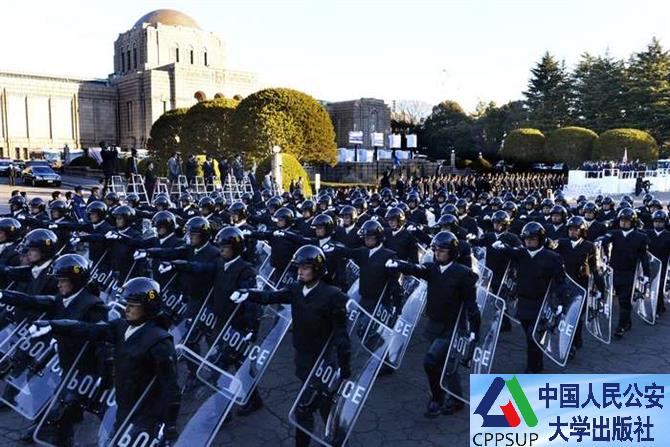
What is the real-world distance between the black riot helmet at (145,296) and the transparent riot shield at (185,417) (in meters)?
0.53

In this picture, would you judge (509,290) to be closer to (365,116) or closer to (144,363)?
(144,363)

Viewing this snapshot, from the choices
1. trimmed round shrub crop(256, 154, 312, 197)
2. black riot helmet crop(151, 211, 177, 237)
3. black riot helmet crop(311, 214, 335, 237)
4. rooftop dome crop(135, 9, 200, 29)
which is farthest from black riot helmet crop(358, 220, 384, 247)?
rooftop dome crop(135, 9, 200, 29)

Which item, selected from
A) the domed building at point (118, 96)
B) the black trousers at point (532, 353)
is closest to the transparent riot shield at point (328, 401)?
the black trousers at point (532, 353)

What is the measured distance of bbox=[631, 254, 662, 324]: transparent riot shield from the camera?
407 inches

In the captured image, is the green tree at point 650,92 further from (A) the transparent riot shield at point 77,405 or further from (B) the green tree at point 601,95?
(A) the transparent riot shield at point 77,405

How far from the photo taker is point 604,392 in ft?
15.9

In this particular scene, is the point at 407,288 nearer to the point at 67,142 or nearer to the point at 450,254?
the point at 450,254

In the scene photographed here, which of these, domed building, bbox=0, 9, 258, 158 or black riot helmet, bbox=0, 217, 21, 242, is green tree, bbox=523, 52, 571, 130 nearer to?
domed building, bbox=0, 9, 258, 158

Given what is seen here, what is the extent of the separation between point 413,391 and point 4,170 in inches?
1717

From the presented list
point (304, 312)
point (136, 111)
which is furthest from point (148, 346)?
point (136, 111)

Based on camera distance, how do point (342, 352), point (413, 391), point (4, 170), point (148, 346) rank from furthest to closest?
point (4, 170), point (413, 391), point (342, 352), point (148, 346)

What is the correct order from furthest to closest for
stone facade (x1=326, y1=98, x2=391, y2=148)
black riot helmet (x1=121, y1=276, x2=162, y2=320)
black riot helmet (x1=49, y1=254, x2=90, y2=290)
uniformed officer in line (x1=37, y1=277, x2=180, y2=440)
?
stone facade (x1=326, y1=98, x2=391, y2=148) < black riot helmet (x1=49, y1=254, x2=90, y2=290) < black riot helmet (x1=121, y1=276, x2=162, y2=320) < uniformed officer in line (x1=37, y1=277, x2=180, y2=440)

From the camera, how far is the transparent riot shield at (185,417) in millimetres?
4527

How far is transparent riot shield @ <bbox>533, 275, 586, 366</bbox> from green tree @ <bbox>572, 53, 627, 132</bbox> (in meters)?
55.2
